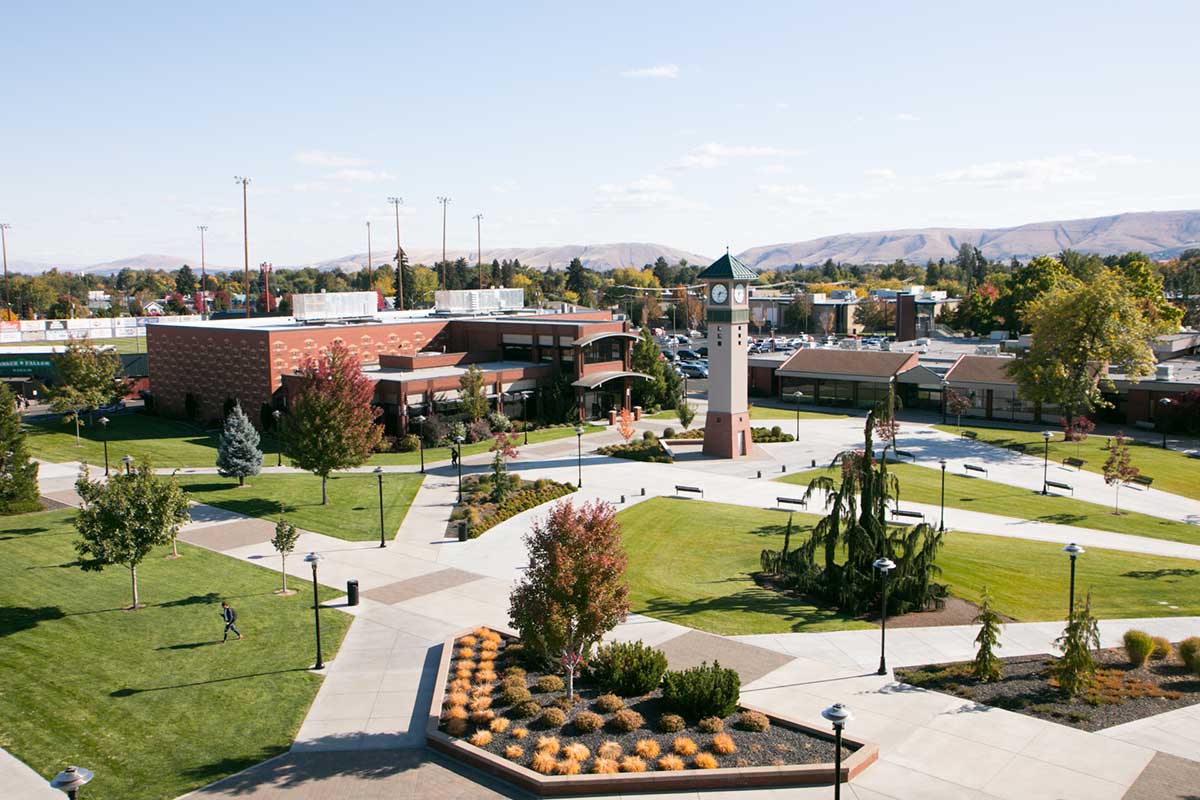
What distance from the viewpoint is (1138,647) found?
74.6ft

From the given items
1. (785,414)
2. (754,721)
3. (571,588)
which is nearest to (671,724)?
(754,721)

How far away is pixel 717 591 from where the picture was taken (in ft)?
96.9

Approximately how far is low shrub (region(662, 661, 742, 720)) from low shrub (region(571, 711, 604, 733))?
176cm

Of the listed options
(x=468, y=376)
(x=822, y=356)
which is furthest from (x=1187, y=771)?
(x=822, y=356)

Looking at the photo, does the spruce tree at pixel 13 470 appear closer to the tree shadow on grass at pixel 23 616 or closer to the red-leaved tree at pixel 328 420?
the red-leaved tree at pixel 328 420

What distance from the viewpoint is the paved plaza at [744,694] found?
693 inches

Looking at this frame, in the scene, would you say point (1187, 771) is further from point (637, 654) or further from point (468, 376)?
point (468, 376)

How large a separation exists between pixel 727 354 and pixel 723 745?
35.3 m

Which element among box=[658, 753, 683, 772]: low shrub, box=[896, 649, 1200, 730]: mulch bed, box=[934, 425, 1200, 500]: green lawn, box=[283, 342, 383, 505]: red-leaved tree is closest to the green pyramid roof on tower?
box=[934, 425, 1200, 500]: green lawn

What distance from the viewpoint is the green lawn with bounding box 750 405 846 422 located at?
67.2 metres

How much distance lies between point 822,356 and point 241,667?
60.6 metres

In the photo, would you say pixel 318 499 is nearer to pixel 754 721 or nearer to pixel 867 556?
pixel 867 556

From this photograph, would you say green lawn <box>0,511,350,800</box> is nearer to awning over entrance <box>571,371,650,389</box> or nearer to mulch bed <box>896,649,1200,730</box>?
mulch bed <box>896,649,1200,730</box>

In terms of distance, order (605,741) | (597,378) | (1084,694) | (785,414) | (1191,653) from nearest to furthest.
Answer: (605,741) < (1084,694) < (1191,653) < (597,378) < (785,414)
